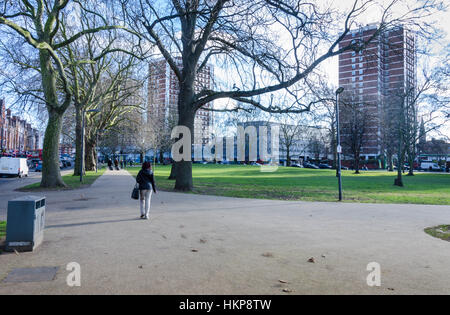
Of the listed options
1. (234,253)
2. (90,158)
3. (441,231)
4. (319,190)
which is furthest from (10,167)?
(441,231)

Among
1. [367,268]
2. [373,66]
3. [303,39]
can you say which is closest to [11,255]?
[367,268]

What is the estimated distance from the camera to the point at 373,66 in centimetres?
1367

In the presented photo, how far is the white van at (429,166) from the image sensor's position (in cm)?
7862

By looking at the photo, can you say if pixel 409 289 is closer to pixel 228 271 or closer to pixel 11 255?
pixel 228 271

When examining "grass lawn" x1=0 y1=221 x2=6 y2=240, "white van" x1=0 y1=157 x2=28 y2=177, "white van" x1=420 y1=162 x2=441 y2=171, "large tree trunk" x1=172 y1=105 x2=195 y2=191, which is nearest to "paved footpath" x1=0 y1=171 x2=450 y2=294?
"grass lawn" x1=0 y1=221 x2=6 y2=240

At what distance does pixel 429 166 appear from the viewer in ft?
260

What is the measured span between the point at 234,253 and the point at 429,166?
89402 mm

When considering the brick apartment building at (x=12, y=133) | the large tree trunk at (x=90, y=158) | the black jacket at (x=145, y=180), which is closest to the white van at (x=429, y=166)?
the large tree trunk at (x=90, y=158)

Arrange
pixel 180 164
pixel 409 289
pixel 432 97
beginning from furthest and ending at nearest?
pixel 432 97
pixel 180 164
pixel 409 289

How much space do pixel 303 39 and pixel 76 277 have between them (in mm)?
11703

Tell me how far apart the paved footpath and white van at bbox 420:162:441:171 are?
3220 inches

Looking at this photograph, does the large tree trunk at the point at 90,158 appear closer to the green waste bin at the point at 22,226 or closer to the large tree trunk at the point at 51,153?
the large tree trunk at the point at 51,153

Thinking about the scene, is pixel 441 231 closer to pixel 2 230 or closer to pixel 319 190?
pixel 2 230

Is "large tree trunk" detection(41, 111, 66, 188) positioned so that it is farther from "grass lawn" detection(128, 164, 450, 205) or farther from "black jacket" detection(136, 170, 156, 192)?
"black jacket" detection(136, 170, 156, 192)
